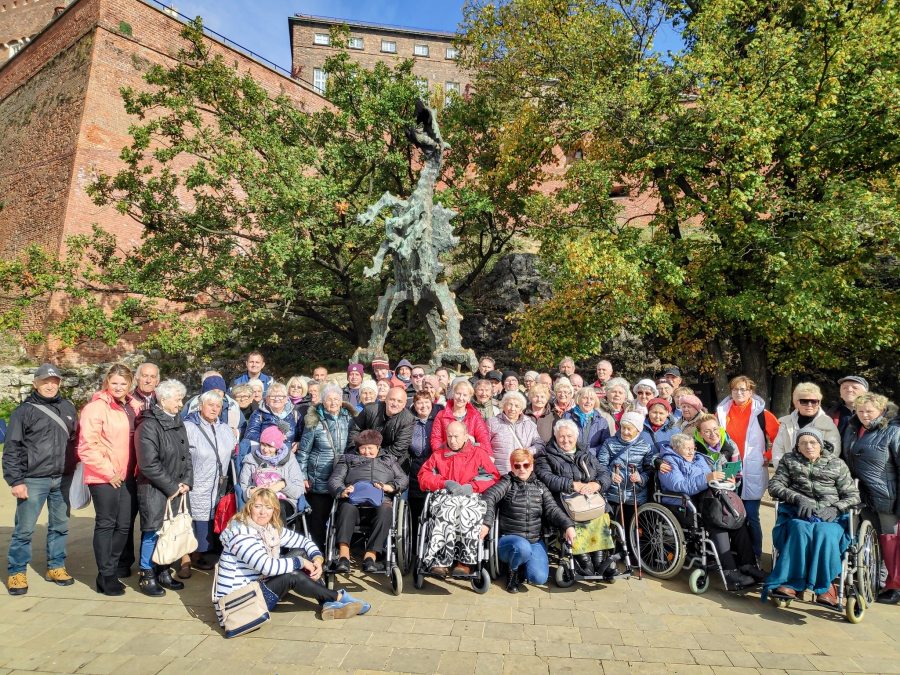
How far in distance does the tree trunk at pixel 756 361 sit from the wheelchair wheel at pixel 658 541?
7.76 m

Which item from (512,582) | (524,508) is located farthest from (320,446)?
(512,582)

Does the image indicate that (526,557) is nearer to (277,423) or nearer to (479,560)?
(479,560)

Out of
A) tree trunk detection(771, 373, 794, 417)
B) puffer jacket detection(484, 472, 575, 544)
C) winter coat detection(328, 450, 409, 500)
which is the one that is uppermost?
tree trunk detection(771, 373, 794, 417)

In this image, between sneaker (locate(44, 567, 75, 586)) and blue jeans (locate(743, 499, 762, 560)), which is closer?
sneaker (locate(44, 567, 75, 586))

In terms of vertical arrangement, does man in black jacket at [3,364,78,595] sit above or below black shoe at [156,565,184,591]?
above

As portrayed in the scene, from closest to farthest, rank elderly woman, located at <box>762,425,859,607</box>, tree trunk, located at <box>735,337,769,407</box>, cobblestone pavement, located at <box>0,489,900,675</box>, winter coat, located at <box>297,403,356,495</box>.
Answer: cobblestone pavement, located at <box>0,489,900,675</box>
elderly woman, located at <box>762,425,859,607</box>
winter coat, located at <box>297,403,356,495</box>
tree trunk, located at <box>735,337,769,407</box>

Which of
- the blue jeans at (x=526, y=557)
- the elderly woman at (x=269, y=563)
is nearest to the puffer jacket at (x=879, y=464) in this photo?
the blue jeans at (x=526, y=557)

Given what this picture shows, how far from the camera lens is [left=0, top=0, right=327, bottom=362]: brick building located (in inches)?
689

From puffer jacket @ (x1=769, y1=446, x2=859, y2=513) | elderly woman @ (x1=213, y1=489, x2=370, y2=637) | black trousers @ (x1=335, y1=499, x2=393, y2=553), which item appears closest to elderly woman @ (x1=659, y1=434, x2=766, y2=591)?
puffer jacket @ (x1=769, y1=446, x2=859, y2=513)

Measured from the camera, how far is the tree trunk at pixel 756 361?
1124cm

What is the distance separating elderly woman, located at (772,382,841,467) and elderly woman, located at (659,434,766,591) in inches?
27.2

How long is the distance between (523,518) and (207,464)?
2706mm

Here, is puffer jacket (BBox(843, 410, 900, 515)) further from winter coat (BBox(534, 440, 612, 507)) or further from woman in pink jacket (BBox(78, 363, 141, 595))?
woman in pink jacket (BBox(78, 363, 141, 595))

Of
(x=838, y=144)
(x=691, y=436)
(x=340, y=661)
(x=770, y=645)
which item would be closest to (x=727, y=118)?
(x=838, y=144)
